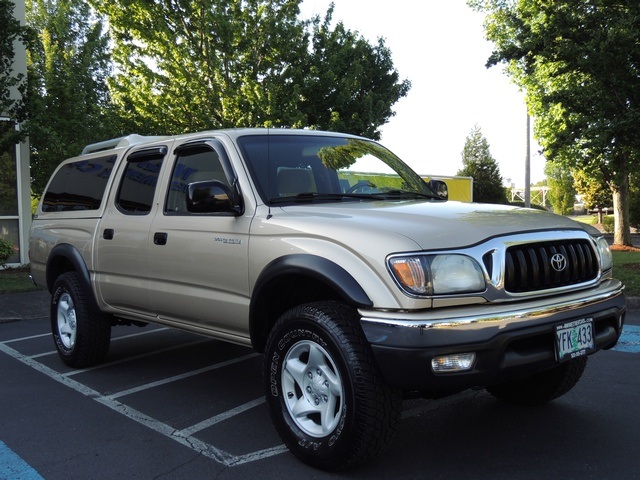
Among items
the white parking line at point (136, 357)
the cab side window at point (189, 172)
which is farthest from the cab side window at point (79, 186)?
the white parking line at point (136, 357)

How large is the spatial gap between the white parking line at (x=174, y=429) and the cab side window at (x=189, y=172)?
1.43 metres

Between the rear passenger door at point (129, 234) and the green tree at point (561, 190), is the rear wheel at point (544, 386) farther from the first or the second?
the green tree at point (561, 190)

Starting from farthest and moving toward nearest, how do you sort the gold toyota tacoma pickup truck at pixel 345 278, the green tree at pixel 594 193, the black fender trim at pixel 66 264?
1. the green tree at pixel 594 193
2. the black fender trim at pixel 66 264
3. the gold toyota tacoma pickup truck at pixel 345 278

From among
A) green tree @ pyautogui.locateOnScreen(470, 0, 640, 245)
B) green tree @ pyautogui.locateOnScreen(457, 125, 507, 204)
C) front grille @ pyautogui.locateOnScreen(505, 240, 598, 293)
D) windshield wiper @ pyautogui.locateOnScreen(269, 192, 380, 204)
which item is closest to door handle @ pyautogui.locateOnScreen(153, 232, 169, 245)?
windshield wiper @ pyautogui.locateOnScreen(269, 192, 380, 204)

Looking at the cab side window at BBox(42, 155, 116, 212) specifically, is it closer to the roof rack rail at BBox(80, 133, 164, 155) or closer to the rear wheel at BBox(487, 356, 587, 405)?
the roof rack rail at BBox(80, 133, 164, 155)

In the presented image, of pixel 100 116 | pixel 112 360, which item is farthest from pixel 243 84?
pixel 112 360

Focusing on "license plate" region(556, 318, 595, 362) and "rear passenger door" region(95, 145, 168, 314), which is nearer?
"license plate" region(556, 318, 595, 362)

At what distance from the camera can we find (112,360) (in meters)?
5.98

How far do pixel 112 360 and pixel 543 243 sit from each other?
4376 mm

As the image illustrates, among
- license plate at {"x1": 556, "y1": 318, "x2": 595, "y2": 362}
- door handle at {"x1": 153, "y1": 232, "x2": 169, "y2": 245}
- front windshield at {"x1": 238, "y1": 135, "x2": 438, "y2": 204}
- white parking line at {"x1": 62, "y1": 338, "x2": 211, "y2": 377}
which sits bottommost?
white parking line at {"x1": 62, "y1": 338, "x2": 211, "y2": 377}

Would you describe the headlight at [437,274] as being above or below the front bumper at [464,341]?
above

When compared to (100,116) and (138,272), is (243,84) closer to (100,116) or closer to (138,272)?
(100,116)

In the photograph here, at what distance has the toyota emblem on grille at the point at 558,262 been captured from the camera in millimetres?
3197

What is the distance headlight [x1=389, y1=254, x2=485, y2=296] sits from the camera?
2873 mm
